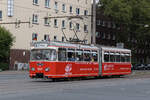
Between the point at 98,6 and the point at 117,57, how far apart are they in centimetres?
3666

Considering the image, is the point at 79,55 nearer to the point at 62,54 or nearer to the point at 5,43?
the point at 62,54

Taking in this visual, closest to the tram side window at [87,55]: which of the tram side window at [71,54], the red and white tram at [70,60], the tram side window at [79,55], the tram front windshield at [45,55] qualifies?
the red and white tram at [70,60]

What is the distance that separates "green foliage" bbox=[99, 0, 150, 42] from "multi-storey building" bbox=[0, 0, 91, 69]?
5.68 meters

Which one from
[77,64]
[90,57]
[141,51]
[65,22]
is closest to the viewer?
[77,64]

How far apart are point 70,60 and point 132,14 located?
A: 37664 mm

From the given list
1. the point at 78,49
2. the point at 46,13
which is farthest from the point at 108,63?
the point at 46,13

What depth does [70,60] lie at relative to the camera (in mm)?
25234

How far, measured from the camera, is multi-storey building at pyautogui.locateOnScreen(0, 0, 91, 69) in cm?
5344

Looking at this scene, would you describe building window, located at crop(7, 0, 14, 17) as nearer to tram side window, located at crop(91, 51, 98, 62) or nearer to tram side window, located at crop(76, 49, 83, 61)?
tram side window, located at crop(91, 51, 98, 62)

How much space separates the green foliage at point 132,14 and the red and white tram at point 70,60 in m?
29.5

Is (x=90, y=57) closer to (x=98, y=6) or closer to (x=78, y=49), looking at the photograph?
(x=78, y=49)

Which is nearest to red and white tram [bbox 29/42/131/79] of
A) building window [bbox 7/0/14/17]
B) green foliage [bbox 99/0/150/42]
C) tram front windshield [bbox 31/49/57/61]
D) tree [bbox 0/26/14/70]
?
tram front windshield [bbox 31/49/57/61]

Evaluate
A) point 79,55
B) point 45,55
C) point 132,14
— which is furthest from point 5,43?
point 45,55

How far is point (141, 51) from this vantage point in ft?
300
